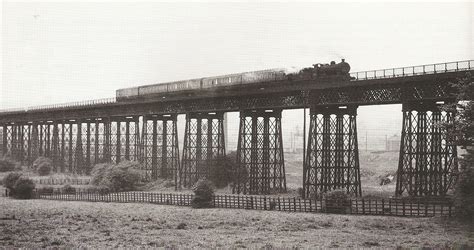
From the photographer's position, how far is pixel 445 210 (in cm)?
2708

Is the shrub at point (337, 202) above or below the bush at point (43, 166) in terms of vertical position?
below

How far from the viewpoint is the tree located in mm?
24734

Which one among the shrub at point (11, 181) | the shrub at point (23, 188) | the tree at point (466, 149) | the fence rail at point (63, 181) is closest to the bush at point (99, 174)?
the fence rail at point (63, 181)

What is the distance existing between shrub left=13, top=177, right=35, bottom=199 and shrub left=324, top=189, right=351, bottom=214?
28.1 meters

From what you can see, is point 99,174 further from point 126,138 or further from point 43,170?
point 43,170

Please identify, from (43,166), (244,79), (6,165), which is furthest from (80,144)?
(244,79)

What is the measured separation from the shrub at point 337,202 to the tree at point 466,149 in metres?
6.62

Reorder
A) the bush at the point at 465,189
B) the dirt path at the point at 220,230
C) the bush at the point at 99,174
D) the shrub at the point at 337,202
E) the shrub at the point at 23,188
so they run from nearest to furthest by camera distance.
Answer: the dirt path at the point at 220,230 < the bush at the point at 465,189 < the shrub at the point at 337,202 < the shrub at the point at 23,188 < the bush at the point at 99,174

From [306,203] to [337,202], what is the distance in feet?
Answer: 14.8

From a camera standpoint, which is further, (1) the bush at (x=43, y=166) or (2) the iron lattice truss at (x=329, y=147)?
(1) the bush at (x=43, y=166)

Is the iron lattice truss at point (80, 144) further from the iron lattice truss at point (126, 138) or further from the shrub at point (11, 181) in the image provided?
the shrub at point (11, 181)

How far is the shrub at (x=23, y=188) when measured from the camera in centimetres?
4609

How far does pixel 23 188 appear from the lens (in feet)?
151

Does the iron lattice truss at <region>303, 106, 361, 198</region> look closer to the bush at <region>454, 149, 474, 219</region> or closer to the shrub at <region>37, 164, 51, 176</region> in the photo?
the bush at <region>454, 149, 474, 219</region>
